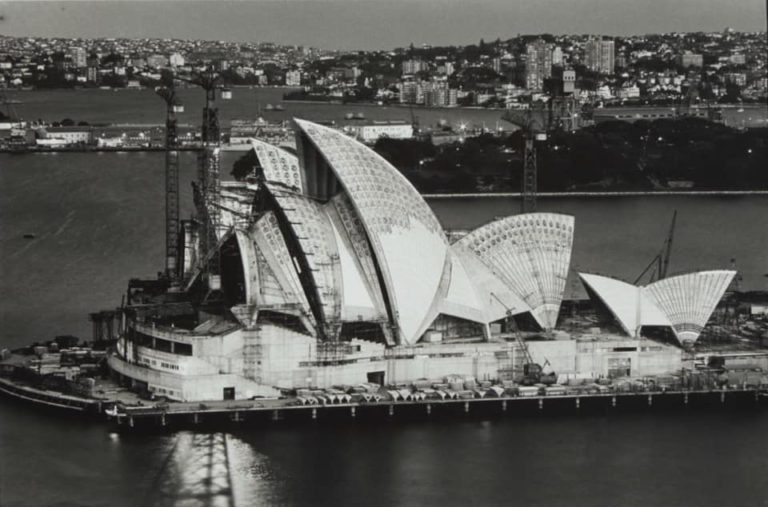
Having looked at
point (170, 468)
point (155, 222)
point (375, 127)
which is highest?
point (375, 127)

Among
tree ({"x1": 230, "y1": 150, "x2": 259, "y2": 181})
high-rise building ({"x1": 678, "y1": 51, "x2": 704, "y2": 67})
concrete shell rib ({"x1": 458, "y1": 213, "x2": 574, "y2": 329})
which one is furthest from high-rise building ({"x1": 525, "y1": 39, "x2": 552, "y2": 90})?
concrete shell rib ({"x1": 458, "y1": 213, "x2": 574, "y2": 329})

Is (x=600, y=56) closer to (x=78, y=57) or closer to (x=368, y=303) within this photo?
(x=78, y=57)

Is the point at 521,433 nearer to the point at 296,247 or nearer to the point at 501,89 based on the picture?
the point at 296,247

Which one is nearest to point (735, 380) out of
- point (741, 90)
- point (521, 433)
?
point (521, 433)

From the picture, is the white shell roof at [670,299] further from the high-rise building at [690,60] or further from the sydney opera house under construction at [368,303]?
the high-rise building at [690,60]

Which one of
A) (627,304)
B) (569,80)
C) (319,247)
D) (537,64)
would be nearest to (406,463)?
A: (319,247)

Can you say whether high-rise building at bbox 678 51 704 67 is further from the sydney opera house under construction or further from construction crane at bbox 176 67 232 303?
the sydney opera house under construction
